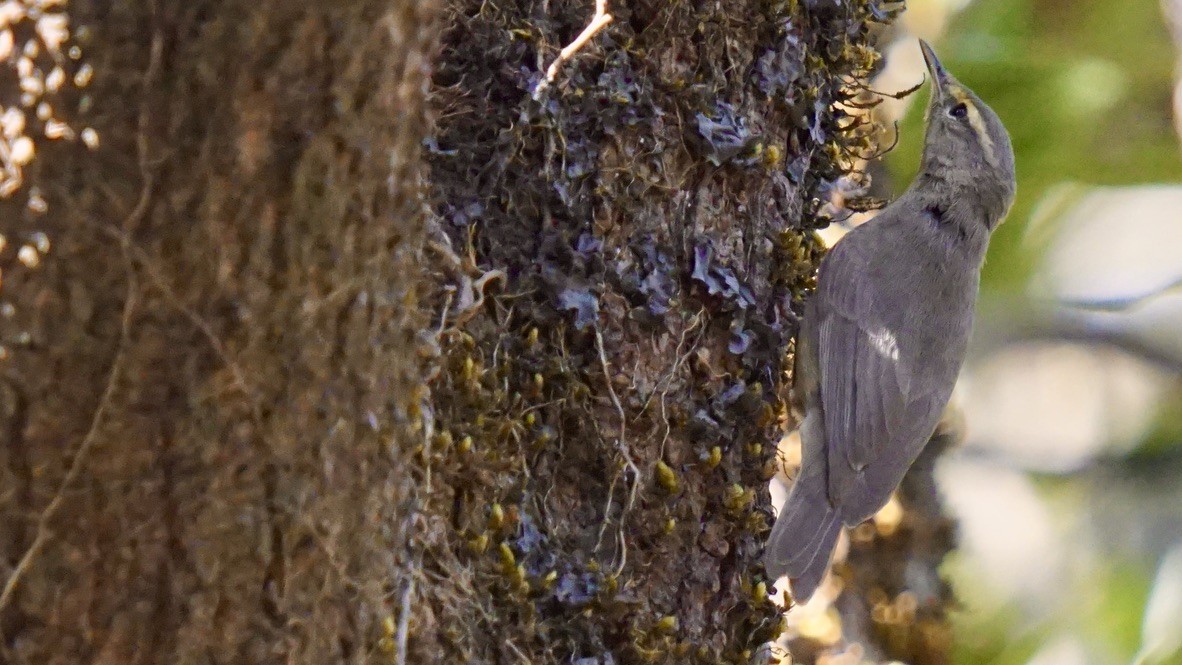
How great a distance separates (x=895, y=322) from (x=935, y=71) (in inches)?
42.1

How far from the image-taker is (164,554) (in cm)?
159

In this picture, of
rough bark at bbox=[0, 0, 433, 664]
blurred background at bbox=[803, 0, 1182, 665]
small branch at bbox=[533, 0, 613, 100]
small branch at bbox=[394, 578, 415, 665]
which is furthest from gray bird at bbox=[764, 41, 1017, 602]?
rough bark at bbox=[0, 0, 433, 664]

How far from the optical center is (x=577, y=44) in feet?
8.64

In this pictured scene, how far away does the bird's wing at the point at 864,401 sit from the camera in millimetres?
3783

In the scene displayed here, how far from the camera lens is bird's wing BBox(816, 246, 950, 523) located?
12.4 feet

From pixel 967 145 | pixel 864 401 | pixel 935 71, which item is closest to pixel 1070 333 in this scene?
pixel 967 145

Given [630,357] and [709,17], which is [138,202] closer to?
[630,357]

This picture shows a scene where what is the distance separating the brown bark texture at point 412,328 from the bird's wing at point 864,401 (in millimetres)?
469

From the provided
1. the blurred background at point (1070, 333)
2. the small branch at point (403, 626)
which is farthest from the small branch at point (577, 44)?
the blurred background at point (1070, 333)

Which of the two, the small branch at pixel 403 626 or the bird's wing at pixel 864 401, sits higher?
the small branch at pixel 403 626

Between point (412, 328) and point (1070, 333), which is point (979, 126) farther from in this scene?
point (412, 328)

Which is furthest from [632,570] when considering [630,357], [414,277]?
[414,277]

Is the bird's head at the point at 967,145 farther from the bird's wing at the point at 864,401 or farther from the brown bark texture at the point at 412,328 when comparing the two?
the brown bark texture at the point at 412,328

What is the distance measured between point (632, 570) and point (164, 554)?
130 cm
